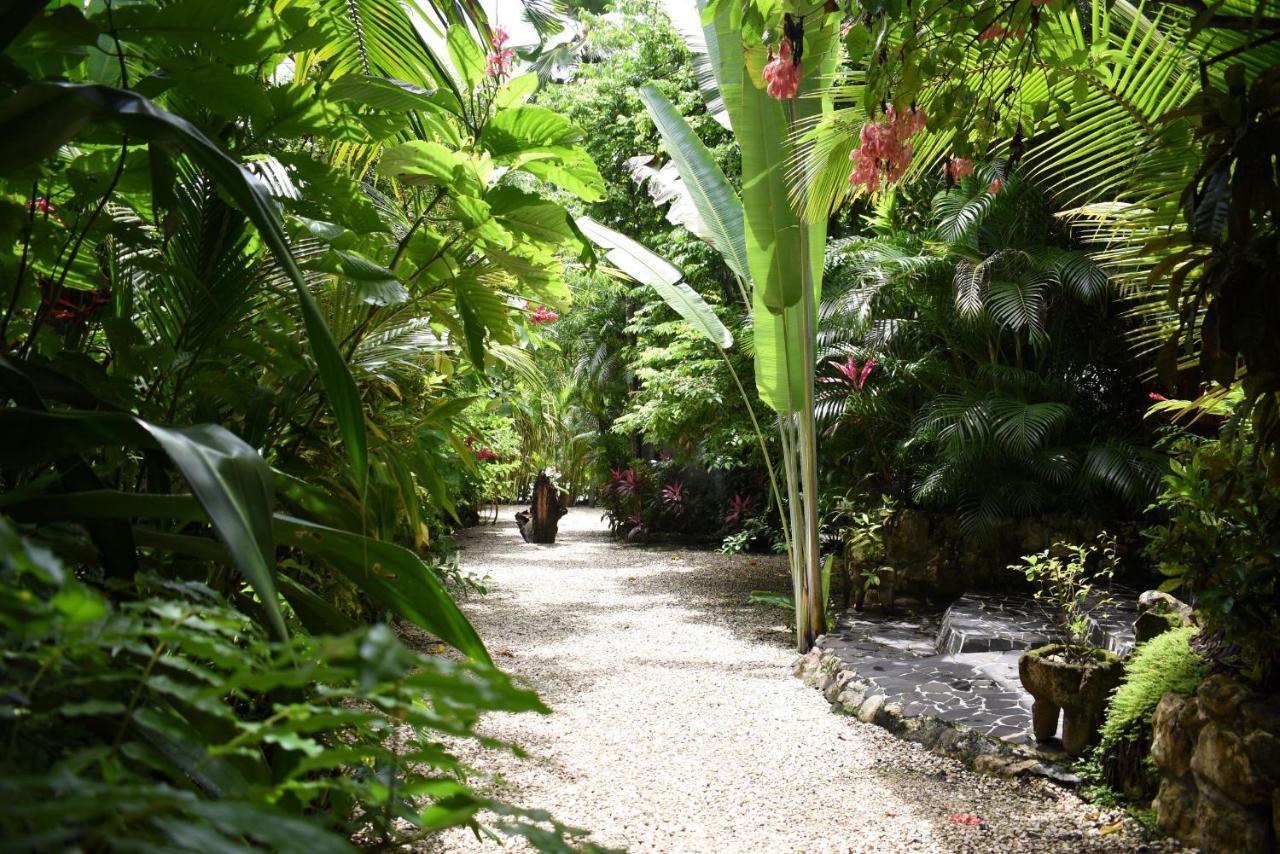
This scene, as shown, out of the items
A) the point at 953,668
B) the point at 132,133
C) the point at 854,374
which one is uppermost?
the point at 854,374

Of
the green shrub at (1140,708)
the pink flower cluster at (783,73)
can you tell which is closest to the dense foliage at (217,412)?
the pink flower cluster at (783,73)

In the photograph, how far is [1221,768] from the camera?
2.51 meters

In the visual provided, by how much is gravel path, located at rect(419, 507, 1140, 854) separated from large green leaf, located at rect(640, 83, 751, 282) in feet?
8.25

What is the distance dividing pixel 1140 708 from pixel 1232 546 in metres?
0.73

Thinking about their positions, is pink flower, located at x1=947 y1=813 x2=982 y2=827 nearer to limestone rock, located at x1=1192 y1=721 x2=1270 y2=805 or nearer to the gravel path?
the gravel path

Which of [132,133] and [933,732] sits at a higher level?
[132,133]

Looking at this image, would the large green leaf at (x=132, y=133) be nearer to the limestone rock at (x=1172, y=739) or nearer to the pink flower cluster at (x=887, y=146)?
the pink flower cluster at (x=887, y=146)

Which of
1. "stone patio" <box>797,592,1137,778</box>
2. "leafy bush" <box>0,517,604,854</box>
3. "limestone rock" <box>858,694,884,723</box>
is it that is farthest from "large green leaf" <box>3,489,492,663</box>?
"limestone rock" <box>858,694,884,723</box>

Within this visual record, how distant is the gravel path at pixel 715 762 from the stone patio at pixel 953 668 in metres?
0.13

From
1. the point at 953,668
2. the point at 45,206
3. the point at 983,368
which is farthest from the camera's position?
the point at 983,368

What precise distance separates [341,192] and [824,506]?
725cm

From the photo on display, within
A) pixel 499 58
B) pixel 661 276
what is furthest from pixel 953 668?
pixel 499 58

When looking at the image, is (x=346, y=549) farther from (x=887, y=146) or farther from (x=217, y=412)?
(x=887, y=146)

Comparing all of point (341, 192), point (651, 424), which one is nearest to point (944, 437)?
point (651, 424)
